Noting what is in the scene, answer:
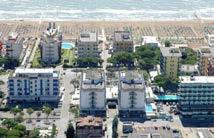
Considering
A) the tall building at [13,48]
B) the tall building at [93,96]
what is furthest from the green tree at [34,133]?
the tall building at [13,48]

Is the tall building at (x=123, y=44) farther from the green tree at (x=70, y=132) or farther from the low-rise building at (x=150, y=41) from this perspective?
the green tree at (x=70, y=132)

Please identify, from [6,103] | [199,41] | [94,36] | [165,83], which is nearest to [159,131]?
[165,83]

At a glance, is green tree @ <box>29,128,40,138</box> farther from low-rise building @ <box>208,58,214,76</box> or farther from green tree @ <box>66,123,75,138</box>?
low-rise building @ <box>208,58,214,76</box>

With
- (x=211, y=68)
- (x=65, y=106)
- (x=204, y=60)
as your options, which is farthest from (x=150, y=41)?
(x=65, y=106)

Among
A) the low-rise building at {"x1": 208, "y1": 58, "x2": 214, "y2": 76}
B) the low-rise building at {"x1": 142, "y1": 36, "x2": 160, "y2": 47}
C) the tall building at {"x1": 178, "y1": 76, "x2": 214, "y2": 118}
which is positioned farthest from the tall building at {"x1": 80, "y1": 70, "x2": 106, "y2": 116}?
the low-rise building at {"x1": 142, "y1": 36, "x2": 160, "y2": 47}

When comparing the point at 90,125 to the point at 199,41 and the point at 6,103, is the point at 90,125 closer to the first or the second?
the point at 6,103
